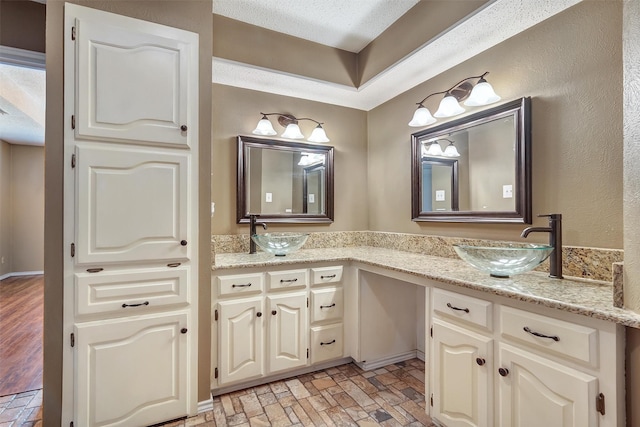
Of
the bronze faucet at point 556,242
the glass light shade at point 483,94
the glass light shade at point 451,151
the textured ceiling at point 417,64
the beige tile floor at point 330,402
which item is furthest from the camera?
the glass light shade at point 451,151

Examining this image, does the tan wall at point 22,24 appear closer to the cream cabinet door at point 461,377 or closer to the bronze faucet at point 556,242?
the cream cabinet door at point 461,377

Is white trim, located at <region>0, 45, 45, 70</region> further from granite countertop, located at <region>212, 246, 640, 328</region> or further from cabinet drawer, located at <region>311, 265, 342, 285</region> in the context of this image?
cabinet drawer, located at <region>311, 265, 342, 285</region>

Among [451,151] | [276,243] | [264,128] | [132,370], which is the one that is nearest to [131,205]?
[132,370]

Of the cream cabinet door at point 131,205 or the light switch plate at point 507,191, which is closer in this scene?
the cream cabinet door at point 131,205

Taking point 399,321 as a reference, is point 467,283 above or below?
above

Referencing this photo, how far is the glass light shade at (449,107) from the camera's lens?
212cm

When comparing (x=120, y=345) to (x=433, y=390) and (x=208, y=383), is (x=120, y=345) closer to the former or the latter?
(x=208, y=383)

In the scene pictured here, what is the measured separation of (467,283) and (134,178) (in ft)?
5.86

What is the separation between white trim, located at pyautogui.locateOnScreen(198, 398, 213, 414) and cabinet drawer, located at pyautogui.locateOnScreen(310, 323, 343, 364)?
718 mm

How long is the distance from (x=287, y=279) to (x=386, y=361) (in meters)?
1.05

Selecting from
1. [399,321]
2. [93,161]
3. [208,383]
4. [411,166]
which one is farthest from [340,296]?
[93,161]

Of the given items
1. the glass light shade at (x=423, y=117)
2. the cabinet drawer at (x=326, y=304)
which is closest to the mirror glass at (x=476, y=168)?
the glass light shade at (x=423, y=117)

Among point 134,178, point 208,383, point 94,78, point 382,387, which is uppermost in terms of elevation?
point 94,78

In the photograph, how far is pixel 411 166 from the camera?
2605 millimetres
